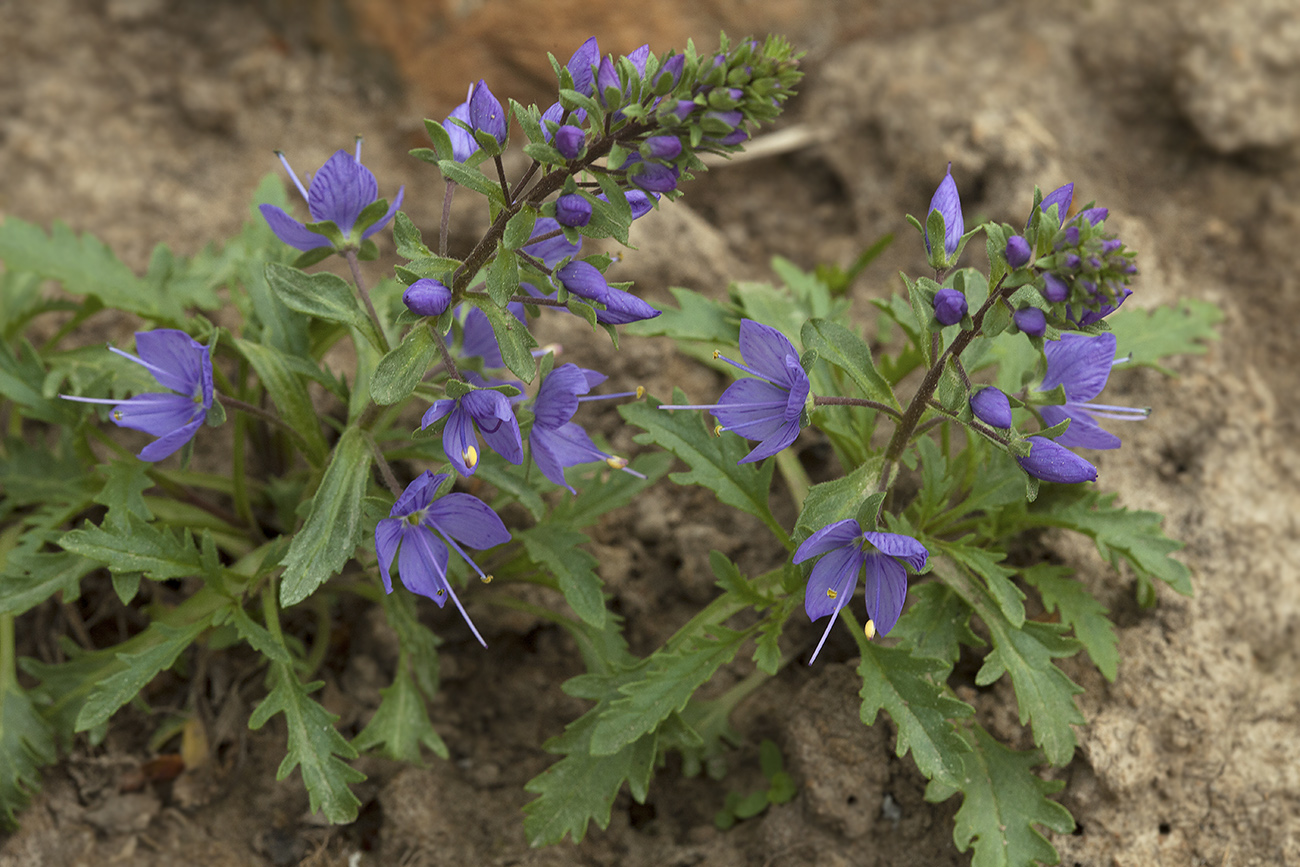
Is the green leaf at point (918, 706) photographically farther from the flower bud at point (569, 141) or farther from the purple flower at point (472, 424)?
the flower bud at point (569, 141)

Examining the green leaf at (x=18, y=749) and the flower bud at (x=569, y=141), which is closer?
the flower bud at (x=569, y=141)

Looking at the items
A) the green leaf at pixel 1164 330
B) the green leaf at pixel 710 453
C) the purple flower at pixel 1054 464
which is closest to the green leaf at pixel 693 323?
the green leaf at pixel 710 453

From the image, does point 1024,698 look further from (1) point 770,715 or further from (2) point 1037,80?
(2) point 1037,80

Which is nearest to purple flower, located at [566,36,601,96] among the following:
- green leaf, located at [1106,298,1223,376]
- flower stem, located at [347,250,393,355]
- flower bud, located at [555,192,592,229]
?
flower bud, located at [555,192,592,229]

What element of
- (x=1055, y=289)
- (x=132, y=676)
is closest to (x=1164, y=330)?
(x=1055, y=289)

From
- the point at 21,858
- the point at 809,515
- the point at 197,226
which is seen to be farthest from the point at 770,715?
the point at 197,226
